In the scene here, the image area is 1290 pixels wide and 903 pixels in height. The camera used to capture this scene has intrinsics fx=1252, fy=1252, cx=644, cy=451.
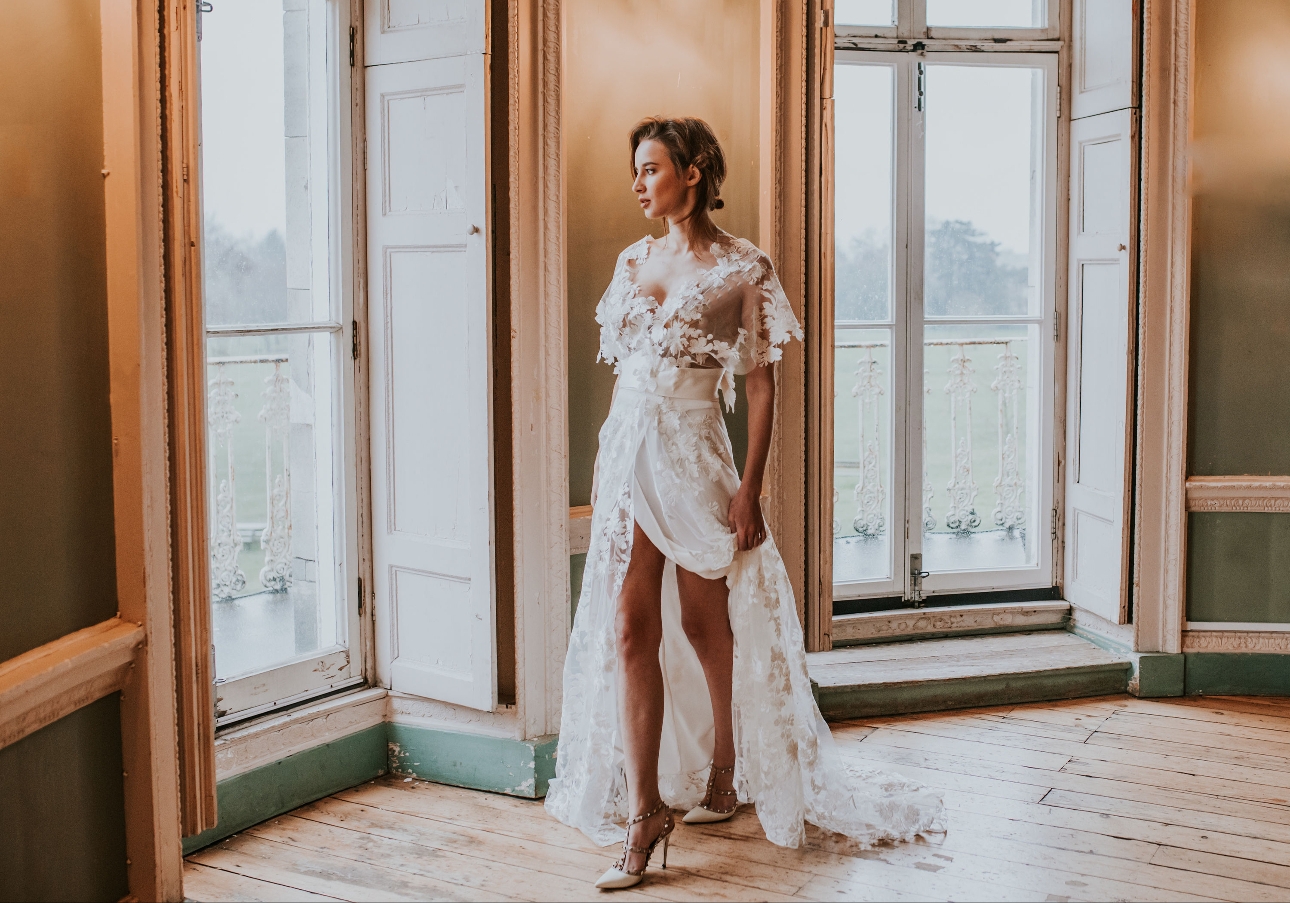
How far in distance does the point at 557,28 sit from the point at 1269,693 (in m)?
3.41

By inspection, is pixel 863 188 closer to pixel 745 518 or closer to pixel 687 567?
pixel 745 518

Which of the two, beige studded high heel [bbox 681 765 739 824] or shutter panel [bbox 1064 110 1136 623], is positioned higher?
shutter panel [bbox 1064 110 1136 623]

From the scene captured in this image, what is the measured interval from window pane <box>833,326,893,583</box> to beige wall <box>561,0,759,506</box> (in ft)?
4.14

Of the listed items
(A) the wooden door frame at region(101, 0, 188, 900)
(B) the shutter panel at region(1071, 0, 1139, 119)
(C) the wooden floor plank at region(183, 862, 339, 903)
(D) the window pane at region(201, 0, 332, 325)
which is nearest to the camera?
(A) the wooden door frame at region(101, 0, 188, 900)

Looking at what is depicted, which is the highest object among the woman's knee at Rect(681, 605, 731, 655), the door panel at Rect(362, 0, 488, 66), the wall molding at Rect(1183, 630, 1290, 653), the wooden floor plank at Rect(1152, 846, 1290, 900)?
the door panel at Rect(362, 0, 488, 66)

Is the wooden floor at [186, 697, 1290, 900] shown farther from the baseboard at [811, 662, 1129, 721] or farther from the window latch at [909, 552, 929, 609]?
the window latch at [909, 552, 929, 609]

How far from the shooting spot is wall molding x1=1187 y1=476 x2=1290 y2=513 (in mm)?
4477

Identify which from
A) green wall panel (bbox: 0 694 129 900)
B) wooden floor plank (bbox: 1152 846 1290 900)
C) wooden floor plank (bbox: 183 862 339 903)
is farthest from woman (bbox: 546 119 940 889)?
green wall panel (bbox: 0 694 129 900)

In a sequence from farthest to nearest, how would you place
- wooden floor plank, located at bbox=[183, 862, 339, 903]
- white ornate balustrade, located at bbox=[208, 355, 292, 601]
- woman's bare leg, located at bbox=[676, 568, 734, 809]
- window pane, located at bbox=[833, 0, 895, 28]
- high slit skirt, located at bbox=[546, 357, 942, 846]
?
window pane, located at bbox=[833, 0, 895, 28], white ornate balustrade, located at bbox=[208, 355, 292, 601], woman's bare leg, located at bbox=[676, 568, 734, 809], high slit skirt, located at bbox=[546, 357, 942, 846], wooden floor plank, located at bbox=[183, 862, 339, 903]

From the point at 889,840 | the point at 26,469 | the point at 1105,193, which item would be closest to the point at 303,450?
the point at 26,469

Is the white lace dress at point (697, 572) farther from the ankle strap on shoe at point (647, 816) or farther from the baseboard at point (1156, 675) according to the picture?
the baseboard at point (1156, 675)

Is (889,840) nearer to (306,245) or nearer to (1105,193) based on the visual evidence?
(306,245)

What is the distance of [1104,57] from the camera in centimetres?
462

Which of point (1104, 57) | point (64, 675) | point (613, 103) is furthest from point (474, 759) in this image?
point (1104, 57)
